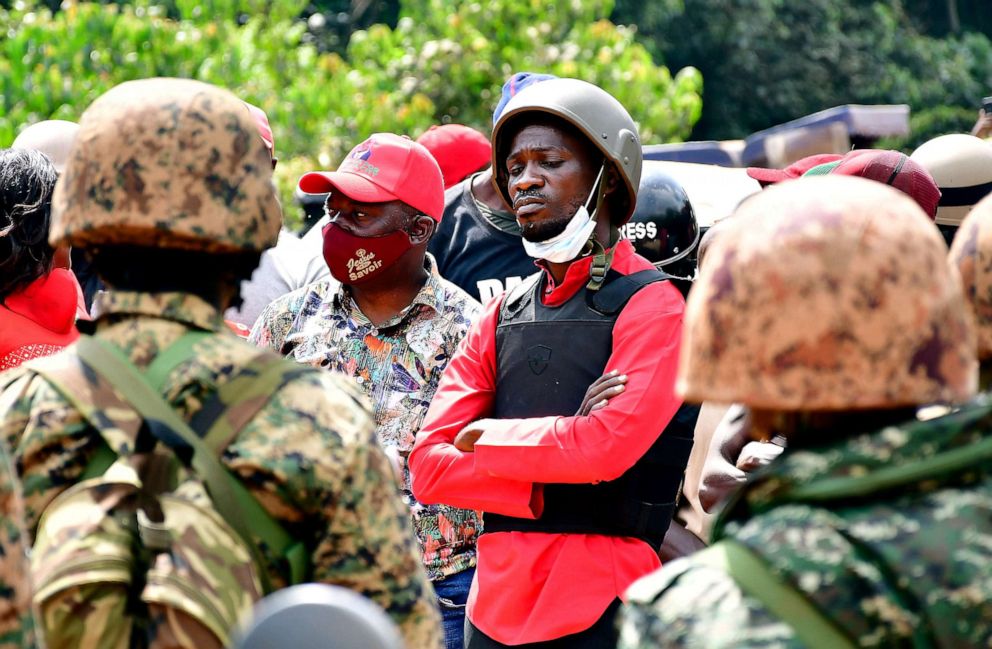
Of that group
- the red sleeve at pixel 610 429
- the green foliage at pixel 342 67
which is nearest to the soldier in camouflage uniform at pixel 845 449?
the red sleeve at pixel 610 429

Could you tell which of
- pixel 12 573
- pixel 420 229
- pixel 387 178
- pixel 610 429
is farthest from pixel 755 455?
pixel 12 573

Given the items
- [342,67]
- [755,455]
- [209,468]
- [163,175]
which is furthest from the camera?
[342,67]

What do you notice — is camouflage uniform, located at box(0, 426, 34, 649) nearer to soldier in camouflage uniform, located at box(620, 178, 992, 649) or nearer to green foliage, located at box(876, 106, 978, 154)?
soldier in camouflage uniform, located at box(620, 178, 992, 649)

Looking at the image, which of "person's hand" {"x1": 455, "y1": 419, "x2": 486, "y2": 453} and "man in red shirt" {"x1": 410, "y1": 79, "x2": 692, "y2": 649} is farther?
"person's hand" {"x1": 455, "y1": 419, "x2": 486, "y2": 453}

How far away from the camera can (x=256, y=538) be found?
2.54 m

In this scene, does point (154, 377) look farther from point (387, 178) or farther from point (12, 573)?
point (387, 178)

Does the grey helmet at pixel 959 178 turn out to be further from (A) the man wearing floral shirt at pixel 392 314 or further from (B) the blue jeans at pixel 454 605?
(B) the blue jeans at pixel 454 605

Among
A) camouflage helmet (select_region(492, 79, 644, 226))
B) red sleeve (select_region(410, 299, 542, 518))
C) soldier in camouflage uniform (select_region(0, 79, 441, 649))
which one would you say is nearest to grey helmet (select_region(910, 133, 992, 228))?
camouflage helmet (select_region(492, 79, 644, 226))

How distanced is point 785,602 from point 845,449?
26cm

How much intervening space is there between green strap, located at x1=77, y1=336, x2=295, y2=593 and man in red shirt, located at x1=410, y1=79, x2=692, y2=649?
163cm

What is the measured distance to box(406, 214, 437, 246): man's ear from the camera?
202 inches

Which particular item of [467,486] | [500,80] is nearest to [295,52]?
[500,80]

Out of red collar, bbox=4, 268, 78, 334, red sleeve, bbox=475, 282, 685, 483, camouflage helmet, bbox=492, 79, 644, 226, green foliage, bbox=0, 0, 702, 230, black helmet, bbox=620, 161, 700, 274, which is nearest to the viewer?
red sleeve, bbox=475, 282, 685, 483

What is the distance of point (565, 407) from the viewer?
430 cm
